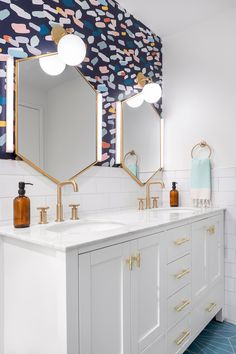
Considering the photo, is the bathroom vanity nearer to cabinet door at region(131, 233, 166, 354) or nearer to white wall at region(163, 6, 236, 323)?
cabinet door at region(131, 233, 166, 354)

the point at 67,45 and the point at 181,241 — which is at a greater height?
the point at 67,45

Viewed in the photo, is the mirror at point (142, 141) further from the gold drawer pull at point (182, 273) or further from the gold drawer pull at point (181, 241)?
the gold drawer pull at point (182, 273)

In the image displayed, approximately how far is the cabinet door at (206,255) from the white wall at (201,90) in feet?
1.89

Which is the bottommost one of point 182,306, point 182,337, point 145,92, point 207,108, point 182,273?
point 182,337

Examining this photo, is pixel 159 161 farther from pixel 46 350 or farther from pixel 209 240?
pixel 46 350

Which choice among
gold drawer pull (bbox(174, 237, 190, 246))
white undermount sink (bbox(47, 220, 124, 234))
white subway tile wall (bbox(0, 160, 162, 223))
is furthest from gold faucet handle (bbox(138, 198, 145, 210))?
white undermount sink (bbox(47, 220, 124, 234))

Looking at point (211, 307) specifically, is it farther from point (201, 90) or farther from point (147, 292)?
point (201, 90)

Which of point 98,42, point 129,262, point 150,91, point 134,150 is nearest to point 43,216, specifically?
point 129,262

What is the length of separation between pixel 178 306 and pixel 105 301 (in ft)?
2.30

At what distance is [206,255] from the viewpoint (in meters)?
1.99

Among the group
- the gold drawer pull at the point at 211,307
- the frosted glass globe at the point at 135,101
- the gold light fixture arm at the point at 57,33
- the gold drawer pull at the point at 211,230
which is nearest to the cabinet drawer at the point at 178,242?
the gold drawer pull at the point at 211,230

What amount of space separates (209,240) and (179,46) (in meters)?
1.78

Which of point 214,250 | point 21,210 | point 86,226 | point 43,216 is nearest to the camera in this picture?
point 21,210

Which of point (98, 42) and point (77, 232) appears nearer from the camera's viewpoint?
point (77, 232)
